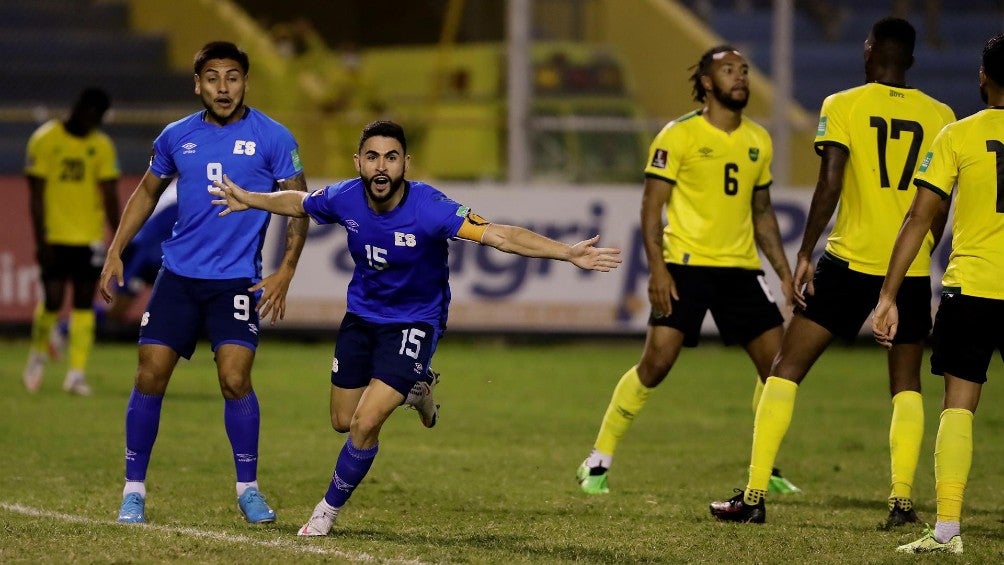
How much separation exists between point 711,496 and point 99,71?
1550cm

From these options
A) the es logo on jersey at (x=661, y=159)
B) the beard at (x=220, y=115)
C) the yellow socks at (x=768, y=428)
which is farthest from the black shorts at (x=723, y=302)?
the beard at (x=220, y=115)

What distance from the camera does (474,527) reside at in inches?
298

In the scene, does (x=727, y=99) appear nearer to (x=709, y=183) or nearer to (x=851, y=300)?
(x=709, y=183)

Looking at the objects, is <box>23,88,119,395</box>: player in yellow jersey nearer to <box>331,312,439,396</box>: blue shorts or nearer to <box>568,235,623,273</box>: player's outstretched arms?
<box>331,312,439,396</box>: blue shorts

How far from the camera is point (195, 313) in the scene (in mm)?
7676

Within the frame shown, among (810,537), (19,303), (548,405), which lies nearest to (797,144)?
(548,405)

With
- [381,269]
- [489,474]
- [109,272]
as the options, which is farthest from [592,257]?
[489,474]

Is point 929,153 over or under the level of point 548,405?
over

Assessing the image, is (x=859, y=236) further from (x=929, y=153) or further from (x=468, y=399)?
(x=468, y=399)

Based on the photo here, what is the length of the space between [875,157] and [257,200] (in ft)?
9.63

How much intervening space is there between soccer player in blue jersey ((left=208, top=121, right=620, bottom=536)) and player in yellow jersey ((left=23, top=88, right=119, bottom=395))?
20.0 feet

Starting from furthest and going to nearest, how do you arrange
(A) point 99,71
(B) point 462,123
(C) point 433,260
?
(A) point 99,71 → (B) point 462,123 → (C) point 433,260

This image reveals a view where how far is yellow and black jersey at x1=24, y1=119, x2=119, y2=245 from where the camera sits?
43.5ft

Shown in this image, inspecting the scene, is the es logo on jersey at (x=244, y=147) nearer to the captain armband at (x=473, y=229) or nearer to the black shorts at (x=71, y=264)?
the captain armband at (x=473, y=229)
